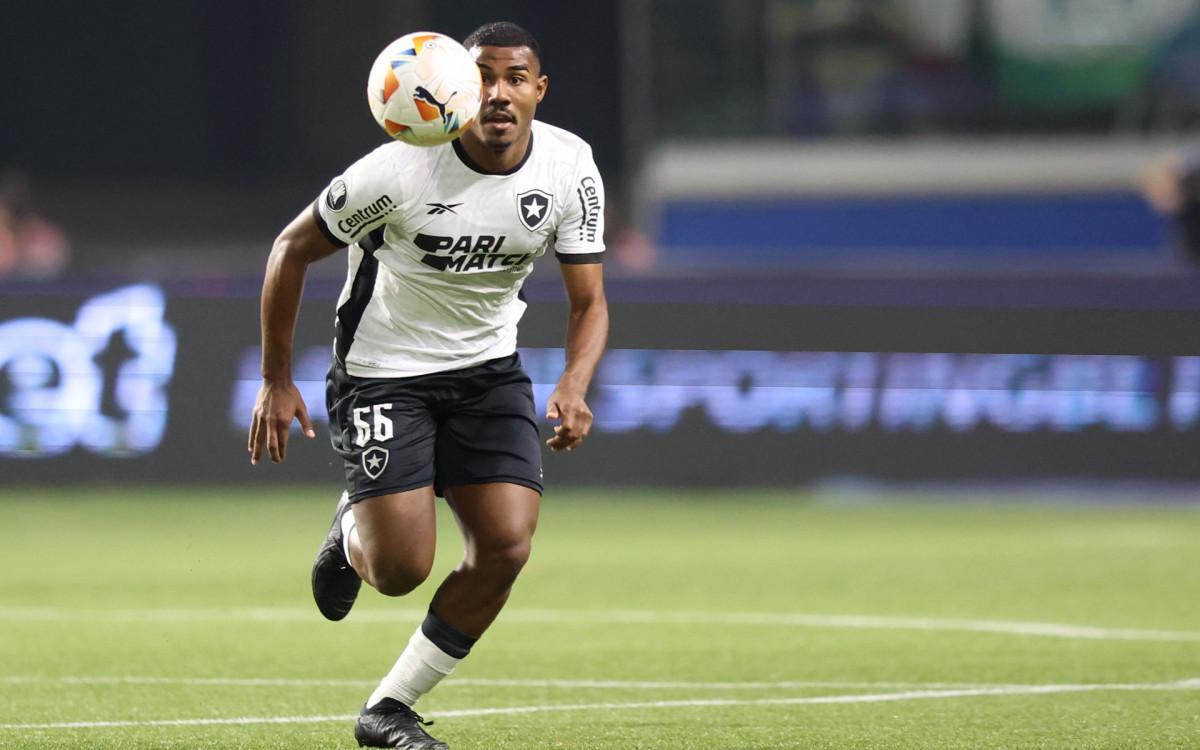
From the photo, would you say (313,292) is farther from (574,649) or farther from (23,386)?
(574,649)

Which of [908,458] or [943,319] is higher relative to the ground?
[943,319]

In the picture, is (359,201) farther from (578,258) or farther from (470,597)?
(470,597)

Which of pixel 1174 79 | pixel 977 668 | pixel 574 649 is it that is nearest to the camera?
pixel 977 668

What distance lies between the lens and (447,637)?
690 centimetres

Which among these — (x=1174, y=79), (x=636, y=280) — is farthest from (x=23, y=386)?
(x=1174, y=79)

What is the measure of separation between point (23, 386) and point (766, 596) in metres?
6.77

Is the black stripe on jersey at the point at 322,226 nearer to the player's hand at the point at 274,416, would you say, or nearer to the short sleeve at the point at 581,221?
the player's hand at the point at 274,416

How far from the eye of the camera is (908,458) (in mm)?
15992

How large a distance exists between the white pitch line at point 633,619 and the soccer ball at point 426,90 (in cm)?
416

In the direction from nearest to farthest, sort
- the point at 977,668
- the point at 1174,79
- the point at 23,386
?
1. the point at 977,668
2. the point at 23,386
3. the point at 1174,79

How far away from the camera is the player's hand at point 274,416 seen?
269 inches

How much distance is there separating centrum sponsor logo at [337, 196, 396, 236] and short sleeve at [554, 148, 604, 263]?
0.60 meters

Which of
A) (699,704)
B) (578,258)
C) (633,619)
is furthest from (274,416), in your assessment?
(633,619)

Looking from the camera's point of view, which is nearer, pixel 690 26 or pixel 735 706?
pixel 735 706
